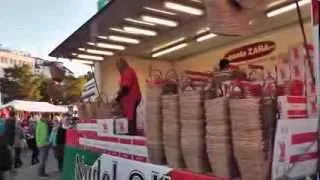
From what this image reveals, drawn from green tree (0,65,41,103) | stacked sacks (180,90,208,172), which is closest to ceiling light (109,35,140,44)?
stacked sacks (180,90,208,172)

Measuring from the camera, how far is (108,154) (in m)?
4.32

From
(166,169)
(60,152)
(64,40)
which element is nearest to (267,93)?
(166,169)

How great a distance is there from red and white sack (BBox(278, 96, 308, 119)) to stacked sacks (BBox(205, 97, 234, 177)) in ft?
1.00

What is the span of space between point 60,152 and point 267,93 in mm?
10804

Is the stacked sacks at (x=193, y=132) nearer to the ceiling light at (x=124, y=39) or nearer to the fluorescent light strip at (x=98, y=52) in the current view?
the ceiling light at (x=124, y=39)

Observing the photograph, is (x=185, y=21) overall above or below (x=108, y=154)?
above

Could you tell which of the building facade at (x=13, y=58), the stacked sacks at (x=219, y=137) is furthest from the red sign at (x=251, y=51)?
the building facade at (x=13, y=58)

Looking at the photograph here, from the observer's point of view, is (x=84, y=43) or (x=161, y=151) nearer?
(x=161, y=151)

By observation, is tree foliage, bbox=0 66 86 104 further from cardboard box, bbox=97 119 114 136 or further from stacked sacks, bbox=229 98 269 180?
stacked sacks, bbox=229 98 269 180

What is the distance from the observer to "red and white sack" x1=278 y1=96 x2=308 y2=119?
2.69 metres

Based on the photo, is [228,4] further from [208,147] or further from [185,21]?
[185,21]

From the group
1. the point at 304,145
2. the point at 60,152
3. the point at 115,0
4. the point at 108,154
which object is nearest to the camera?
the point at 304,145

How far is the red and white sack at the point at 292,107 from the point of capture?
2.69 m

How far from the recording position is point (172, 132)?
10.7 ft
